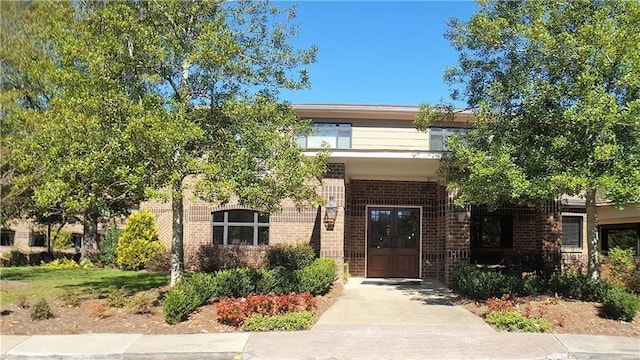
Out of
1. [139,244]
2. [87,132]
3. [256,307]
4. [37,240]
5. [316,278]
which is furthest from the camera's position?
[37,240]

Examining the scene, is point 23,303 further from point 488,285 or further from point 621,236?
point 621,236

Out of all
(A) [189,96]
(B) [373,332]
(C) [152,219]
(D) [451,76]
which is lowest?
(B) [373,332]

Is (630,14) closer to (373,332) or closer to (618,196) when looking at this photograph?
(618,196)

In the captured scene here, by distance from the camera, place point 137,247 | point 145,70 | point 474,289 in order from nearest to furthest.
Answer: point 145,70
point 474,289
point 137,247

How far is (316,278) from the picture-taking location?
39.5 ft

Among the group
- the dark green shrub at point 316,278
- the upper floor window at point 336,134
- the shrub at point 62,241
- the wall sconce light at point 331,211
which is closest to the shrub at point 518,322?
the dark green shrub at point 316,278

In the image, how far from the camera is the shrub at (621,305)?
9953mm

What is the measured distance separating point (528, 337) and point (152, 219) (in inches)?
506

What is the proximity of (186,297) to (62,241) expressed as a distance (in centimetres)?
2194

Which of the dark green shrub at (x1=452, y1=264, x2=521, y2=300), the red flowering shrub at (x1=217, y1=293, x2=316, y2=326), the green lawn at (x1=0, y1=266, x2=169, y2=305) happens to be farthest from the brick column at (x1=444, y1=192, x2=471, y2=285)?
the green lawn at (x1=0, y1=266, x2=169, y2=305)

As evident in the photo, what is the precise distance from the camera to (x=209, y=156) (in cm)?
1080

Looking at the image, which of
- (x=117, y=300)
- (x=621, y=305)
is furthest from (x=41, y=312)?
(x=621, y=305)

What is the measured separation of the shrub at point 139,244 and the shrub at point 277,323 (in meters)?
9.31

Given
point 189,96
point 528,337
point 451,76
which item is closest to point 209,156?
point 189,96
